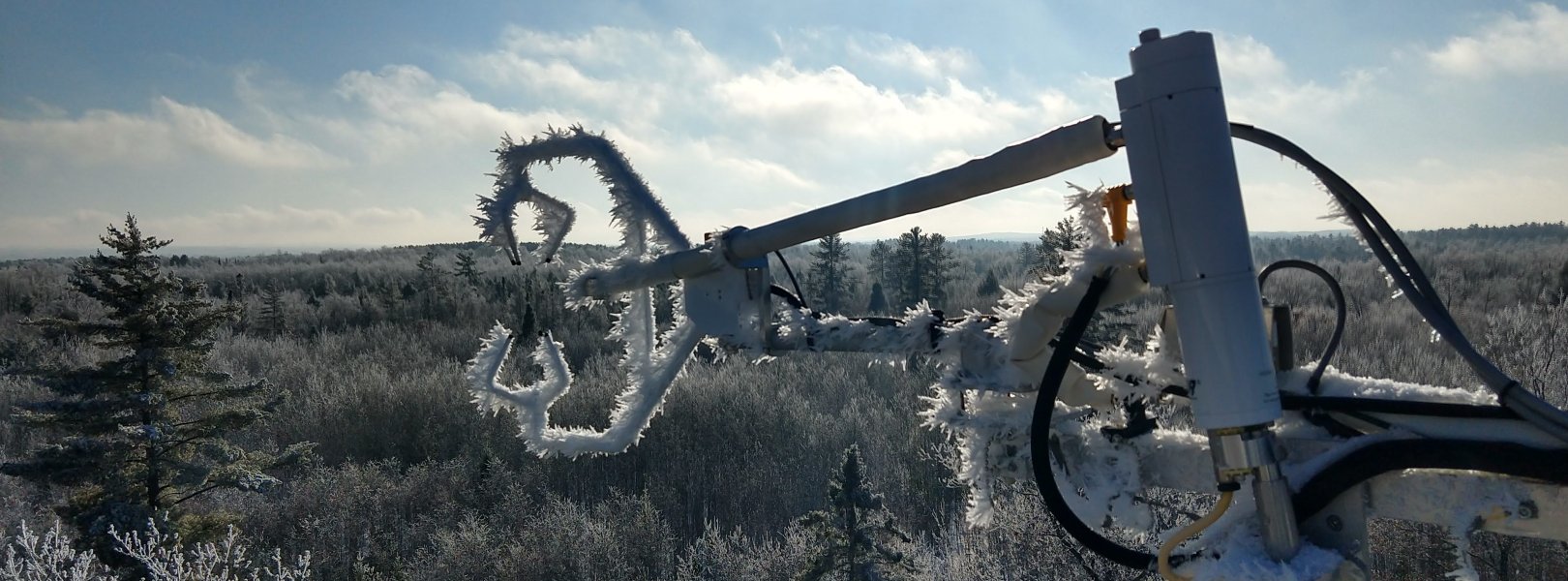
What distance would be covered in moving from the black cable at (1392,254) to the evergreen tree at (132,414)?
534cm

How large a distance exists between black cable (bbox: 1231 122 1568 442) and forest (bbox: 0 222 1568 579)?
9 centimetres

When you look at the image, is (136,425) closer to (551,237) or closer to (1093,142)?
(551,237)

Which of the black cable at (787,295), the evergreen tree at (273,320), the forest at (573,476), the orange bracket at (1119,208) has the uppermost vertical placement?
the evergreen tree at (273,320)

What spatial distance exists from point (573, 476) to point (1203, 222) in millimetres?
6800

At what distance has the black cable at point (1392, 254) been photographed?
0.96 meters

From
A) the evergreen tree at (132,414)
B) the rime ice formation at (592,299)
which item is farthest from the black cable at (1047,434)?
the evergreen tree at (132,414)

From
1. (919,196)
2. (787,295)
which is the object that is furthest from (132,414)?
(919,196)

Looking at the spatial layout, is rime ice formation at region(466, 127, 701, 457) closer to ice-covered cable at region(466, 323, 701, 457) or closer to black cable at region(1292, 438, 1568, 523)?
ice-covered cable at region(466, 323, 701, 457)

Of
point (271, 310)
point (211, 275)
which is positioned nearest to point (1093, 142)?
point (271, 310)

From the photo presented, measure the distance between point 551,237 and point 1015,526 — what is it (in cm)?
395

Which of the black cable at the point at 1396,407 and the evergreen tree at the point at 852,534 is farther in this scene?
the evergreen tree at the point at 852,534

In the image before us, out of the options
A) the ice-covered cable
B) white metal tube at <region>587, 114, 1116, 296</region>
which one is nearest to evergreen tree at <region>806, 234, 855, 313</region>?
the ice-covered cable

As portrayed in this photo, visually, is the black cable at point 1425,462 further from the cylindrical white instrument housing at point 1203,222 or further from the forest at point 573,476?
the forest at point 573,476

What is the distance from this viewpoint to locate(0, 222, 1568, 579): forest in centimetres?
439
